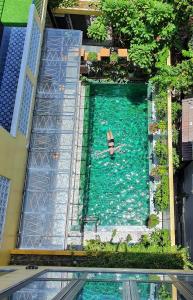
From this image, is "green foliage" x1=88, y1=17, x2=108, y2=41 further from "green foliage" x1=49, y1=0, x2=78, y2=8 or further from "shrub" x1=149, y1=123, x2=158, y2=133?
"shrub" x1=149, y1=123, x2=158, y2=133

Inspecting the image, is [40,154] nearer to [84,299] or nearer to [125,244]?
[125,244]

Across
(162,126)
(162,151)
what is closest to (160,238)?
(162,151)

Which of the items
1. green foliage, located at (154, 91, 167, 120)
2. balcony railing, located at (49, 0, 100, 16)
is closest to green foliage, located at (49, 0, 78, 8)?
balcony railing, located at (49, 0, 100, 16)

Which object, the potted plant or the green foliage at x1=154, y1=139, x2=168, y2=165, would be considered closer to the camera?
the green foliage at x1=154, y1=139, x2=168, y2=165

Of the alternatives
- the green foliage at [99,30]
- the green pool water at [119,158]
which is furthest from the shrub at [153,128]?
the green foliage at [99,30]

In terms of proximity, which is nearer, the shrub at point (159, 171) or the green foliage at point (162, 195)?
the green foliage at point (162, 195)

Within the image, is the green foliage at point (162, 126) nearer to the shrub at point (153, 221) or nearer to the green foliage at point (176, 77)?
the green foliage at point (176, 77)

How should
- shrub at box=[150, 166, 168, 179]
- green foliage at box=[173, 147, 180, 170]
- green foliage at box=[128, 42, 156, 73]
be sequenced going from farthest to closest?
green foliage at box=[128, 42, 156, 73] < green foliage at box=[173, 147, 180, 170] < shrub at box=[150, 166, 168, 179]
